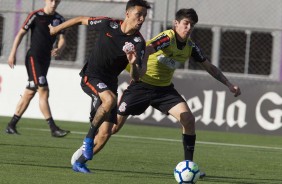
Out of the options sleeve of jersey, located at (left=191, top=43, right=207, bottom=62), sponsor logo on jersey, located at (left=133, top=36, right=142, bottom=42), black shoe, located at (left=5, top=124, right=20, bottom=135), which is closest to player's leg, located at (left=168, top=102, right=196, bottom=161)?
sleeve of jersey, located at (left=191, top=43, right=207, bottom=62)

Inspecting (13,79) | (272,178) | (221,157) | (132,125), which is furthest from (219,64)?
(272,178)

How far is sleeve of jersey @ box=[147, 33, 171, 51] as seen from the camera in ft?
36.9

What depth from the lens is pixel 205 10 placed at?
23688 mm

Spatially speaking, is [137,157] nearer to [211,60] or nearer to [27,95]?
[27,95]

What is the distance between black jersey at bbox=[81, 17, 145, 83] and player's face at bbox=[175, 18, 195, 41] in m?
0.67

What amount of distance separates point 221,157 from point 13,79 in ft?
26.4

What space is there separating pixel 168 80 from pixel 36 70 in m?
4.63

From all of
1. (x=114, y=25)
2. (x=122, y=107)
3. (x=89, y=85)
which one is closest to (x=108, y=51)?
(x=114, y=25)

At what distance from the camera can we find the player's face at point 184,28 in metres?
11.2

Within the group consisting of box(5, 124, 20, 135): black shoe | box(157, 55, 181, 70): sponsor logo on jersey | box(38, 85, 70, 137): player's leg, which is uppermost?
box(157, 55, 181, 70): sponsor logo on jersey

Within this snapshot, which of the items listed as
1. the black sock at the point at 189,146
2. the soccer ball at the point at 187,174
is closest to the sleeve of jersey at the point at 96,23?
the black sock at the point at 189,146

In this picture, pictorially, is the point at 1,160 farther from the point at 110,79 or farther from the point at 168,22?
the point at 168,22

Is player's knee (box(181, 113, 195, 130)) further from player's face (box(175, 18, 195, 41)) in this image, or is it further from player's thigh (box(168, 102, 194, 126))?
player's face (box(175, 18, 195, 41))

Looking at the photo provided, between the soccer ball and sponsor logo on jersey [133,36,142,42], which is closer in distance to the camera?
the soccer ball
